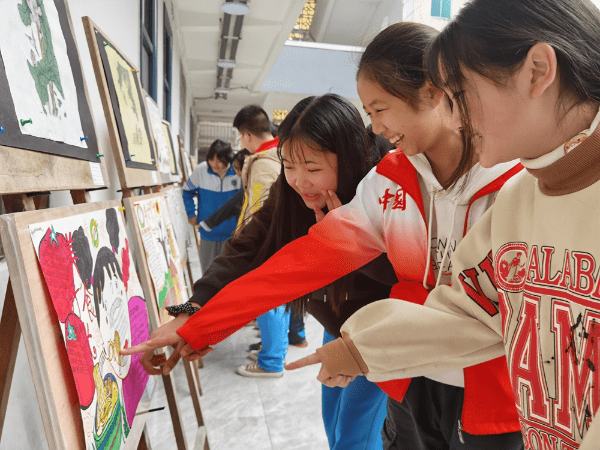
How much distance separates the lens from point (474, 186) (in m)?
0.78

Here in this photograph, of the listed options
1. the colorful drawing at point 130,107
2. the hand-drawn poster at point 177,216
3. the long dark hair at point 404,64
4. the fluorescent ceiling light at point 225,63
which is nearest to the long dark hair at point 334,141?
the long dark hair at point 404,64

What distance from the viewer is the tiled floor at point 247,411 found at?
199 centimetres

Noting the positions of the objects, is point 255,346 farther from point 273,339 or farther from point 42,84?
point 42,84

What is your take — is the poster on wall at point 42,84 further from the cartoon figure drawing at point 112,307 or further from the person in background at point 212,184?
the person in background at point 212,184

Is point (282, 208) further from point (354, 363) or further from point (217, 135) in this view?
point (217, 135)

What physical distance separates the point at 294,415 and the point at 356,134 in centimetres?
159

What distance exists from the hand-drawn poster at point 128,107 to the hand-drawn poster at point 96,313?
496 mm

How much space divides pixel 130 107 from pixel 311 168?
89 cm

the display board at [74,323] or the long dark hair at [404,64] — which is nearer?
the display board at [74,323]

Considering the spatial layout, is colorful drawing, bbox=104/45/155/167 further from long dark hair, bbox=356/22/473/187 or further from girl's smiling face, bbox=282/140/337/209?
long dark hair, bbox=356/22/473/187

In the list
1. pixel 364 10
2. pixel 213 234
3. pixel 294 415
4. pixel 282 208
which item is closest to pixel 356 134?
pixel 282 208

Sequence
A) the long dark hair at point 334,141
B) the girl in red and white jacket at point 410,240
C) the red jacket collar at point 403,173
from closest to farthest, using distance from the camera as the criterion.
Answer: the girl in red and white jacket at point 410,240 < the red jacket collar at point 403,173 < the long dark hair at point 334,141

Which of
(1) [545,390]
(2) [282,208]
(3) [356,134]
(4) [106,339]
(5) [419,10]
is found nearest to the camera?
(1) [545,390]

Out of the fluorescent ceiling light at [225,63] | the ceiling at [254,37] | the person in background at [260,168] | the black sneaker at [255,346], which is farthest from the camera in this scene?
the fluorescent ceiling light at [225,63]
